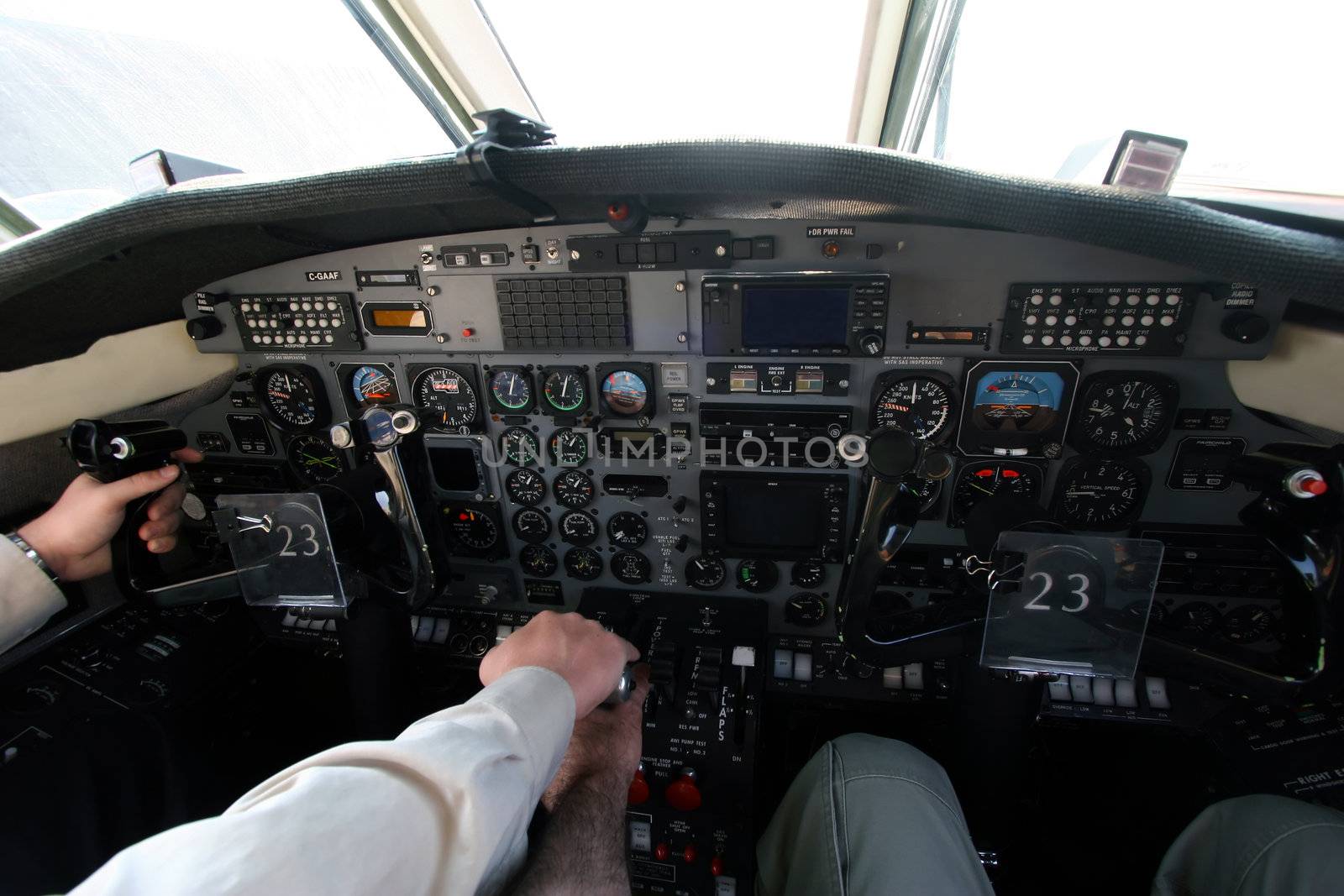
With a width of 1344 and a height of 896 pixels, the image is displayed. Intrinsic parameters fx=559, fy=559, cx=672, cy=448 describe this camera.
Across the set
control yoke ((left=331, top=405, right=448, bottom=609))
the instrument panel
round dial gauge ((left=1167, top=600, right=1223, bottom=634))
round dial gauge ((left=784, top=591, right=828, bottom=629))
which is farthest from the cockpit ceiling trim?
round dial gauge ((left=784, top=591, right=828, bottom=629))

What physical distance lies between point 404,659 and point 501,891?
130 cm

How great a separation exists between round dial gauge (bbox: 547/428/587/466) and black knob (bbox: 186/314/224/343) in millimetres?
1252

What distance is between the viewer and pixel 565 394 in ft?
6.36

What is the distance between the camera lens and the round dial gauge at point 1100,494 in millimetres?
1736

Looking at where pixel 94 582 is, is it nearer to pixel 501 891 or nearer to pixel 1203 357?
pixel 501 891

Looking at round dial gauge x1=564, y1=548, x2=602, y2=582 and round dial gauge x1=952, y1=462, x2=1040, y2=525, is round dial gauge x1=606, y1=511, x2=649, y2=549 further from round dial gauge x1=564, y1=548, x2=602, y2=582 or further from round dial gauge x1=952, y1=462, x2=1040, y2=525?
round dial gauge x1=952, y1=462, x2=1040, y2=525

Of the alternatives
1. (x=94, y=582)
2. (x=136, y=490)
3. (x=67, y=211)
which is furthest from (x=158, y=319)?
(x=67, y=211)

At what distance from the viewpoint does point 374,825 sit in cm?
64

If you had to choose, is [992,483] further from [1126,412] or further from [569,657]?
[569,657]

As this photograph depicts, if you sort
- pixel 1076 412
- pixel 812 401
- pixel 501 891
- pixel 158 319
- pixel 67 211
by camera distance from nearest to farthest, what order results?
1. pixel 501 891
2. pixel 1076 412
3. pixel 812 401
4. pixel 158 319
5. pixel 67 211

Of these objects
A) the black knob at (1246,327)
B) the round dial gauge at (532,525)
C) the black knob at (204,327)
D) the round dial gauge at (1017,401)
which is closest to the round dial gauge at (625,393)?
the round dial gauge at (532,525)

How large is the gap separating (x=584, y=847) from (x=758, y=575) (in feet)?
4.07

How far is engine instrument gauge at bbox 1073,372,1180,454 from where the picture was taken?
160cm

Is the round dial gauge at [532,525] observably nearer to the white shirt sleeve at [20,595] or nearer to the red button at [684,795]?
the red button at [684,795]
